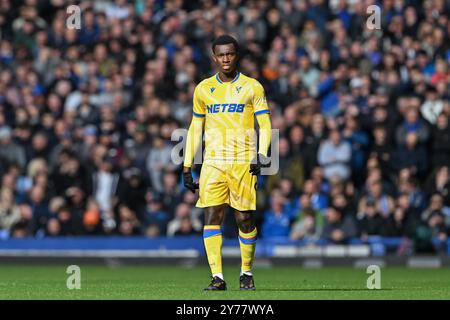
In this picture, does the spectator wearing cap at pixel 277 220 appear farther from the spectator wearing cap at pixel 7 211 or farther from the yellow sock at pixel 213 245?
the yellow sock at pixel 213 245

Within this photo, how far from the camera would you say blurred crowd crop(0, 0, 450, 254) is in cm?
2311

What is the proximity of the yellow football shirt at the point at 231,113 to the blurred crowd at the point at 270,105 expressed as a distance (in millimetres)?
8756

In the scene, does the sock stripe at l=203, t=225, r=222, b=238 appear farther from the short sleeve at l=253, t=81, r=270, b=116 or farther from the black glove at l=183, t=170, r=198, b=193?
the short sleeve at l=253, t=81, r=270, b=116

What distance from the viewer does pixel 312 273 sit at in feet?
64.6

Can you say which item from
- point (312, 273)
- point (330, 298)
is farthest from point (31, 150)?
point (330, 298)

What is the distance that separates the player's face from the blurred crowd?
29.7ft

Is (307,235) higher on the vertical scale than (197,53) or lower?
lower

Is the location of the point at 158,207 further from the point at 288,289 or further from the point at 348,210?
the point at 288,289

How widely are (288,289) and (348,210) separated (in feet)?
28.5

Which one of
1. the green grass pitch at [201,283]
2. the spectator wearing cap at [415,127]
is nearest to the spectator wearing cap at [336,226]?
the green grass pitch at [201,283]

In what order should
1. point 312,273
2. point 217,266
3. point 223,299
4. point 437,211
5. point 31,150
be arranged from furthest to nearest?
1. point 31,150
2. point 437,211
3. point 312,273
4. point 217,266
5. point 223,299

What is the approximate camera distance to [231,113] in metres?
13.8

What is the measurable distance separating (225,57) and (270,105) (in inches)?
433

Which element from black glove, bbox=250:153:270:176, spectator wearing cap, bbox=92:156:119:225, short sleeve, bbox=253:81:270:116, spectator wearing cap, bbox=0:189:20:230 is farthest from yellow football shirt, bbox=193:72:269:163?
spectator wearing cap, bbox=0:189:20:230
